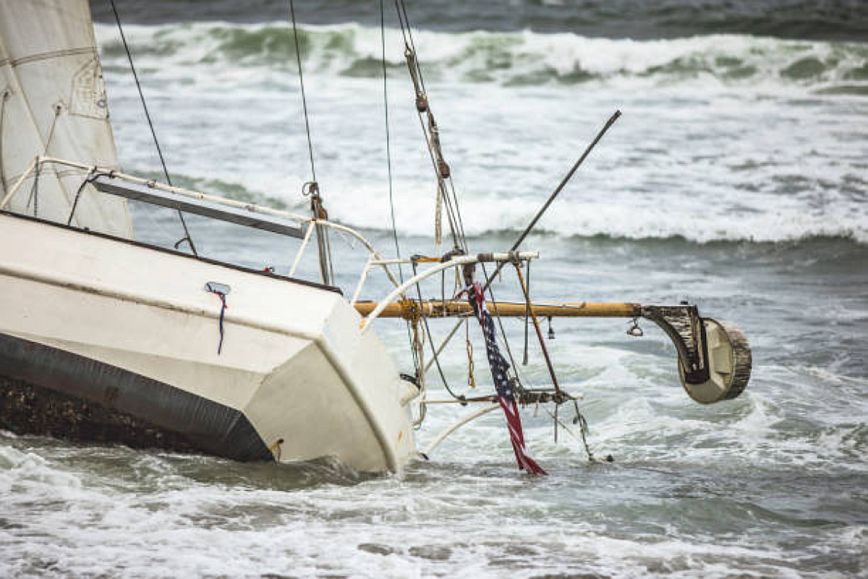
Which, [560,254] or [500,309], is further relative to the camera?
[560,254]

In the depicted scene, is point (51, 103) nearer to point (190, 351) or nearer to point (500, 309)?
point (190, 351)

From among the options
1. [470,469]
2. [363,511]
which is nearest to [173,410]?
[363,511]

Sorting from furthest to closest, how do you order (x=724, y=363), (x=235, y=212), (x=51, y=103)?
(x=51, y=103), (x=724, y=363), (x=235, y=212)

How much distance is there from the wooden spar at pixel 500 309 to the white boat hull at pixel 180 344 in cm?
103

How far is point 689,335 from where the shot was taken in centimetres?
916

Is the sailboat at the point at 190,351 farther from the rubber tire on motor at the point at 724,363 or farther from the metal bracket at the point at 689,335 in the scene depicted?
the rubber tire on motor at the point at 724,363

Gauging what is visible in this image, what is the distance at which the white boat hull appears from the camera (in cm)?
707

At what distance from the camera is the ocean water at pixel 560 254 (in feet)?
22.5

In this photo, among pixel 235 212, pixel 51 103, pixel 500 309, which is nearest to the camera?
pixel 235 212

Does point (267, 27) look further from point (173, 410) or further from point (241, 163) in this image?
point (173, 410)

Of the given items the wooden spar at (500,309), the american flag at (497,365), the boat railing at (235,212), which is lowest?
the american flag at (497,365)

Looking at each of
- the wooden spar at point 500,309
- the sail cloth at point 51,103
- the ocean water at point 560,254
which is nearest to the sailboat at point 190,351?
the ocean water at point 560,254

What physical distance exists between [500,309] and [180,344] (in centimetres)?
235

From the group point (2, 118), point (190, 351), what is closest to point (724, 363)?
point (190, 351)
